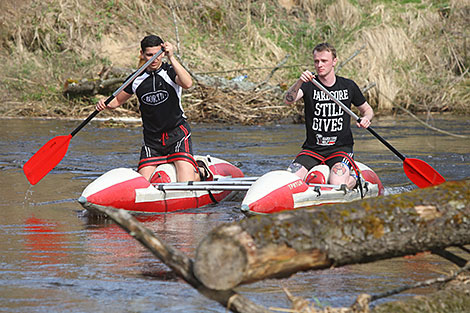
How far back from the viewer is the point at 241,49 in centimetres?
1809

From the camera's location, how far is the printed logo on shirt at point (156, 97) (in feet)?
21.6

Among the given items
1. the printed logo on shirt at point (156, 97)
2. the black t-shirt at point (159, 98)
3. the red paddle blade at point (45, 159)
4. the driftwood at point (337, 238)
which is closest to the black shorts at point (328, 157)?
the black t-shirt at point (159, 98)

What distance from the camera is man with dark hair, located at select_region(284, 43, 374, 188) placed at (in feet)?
21.2

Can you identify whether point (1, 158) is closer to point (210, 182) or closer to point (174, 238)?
point (210, 182)

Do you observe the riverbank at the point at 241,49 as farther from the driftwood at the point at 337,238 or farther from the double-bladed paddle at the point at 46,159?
the driftwood at the point at 337,238

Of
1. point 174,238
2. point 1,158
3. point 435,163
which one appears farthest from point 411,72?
point 174,238

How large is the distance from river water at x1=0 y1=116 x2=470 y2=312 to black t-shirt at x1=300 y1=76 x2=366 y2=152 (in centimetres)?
86

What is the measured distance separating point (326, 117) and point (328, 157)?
0.36 m

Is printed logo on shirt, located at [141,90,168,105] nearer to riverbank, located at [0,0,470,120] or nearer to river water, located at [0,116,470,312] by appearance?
river water, located at [0,116,470,312]

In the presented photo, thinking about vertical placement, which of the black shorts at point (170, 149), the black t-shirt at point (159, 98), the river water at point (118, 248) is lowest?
the river water at point (118, 248)

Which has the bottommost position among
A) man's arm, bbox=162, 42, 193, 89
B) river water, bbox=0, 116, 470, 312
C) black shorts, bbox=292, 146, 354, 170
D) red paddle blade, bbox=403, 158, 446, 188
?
river water, bbox=0, 116, 470, 312

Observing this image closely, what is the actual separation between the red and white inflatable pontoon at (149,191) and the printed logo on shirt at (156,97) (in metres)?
0.61

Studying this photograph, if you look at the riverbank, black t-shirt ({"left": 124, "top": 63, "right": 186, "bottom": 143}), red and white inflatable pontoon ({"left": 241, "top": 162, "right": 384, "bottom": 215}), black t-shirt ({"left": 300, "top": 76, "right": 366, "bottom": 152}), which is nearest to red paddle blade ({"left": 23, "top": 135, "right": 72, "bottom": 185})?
black t-shirt ({"left": 124, "top": 63, "right": 186, "bottom": 143})

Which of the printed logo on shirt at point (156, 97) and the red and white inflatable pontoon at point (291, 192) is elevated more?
the printed logo on shirt at point (156, 97)
